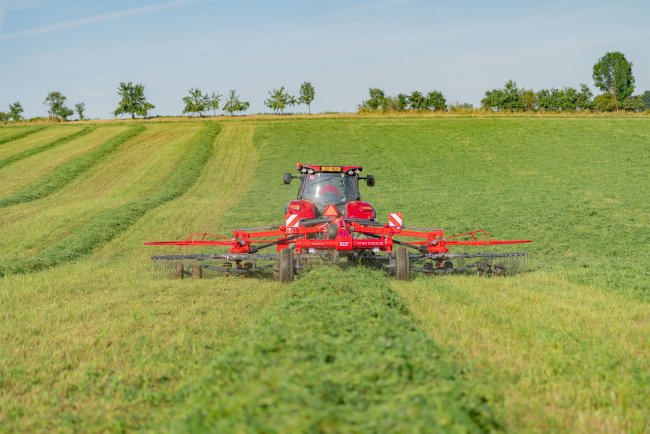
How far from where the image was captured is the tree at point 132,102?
76.9m

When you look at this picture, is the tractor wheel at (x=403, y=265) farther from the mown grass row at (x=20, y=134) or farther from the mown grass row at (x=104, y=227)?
the mown grass row at (x=20, y=134)

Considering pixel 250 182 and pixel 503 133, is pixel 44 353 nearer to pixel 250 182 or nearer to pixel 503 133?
pixel 250 182

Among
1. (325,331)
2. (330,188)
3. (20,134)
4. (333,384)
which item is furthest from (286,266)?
(20,134)

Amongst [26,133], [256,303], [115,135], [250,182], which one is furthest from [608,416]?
[26,133]

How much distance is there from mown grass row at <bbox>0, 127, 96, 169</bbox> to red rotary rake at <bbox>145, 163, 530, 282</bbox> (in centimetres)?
2410

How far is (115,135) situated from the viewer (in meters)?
41.7

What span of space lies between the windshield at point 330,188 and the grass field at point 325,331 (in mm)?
2577

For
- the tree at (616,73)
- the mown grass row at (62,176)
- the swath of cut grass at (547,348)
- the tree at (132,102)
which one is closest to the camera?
the swath of cut grass at (547,348)

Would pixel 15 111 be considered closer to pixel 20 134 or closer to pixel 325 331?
pixel 20 134

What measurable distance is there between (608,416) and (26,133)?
4542 centimetres

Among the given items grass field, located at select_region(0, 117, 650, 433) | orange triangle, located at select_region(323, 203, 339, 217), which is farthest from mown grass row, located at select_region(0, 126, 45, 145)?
orange triangle, located at select_region(323, 203, 339, 217)

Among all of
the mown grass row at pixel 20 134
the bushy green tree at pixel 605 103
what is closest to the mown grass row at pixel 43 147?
the mown grass row at pixel 20 134

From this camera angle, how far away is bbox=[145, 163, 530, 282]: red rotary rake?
34.2 feet

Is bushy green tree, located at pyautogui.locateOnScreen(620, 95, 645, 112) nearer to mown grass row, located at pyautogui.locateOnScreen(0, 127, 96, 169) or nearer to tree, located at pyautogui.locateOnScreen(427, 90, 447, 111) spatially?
tree, located at pyautogui.locateOnScreen(427, 90, 447, 111)
